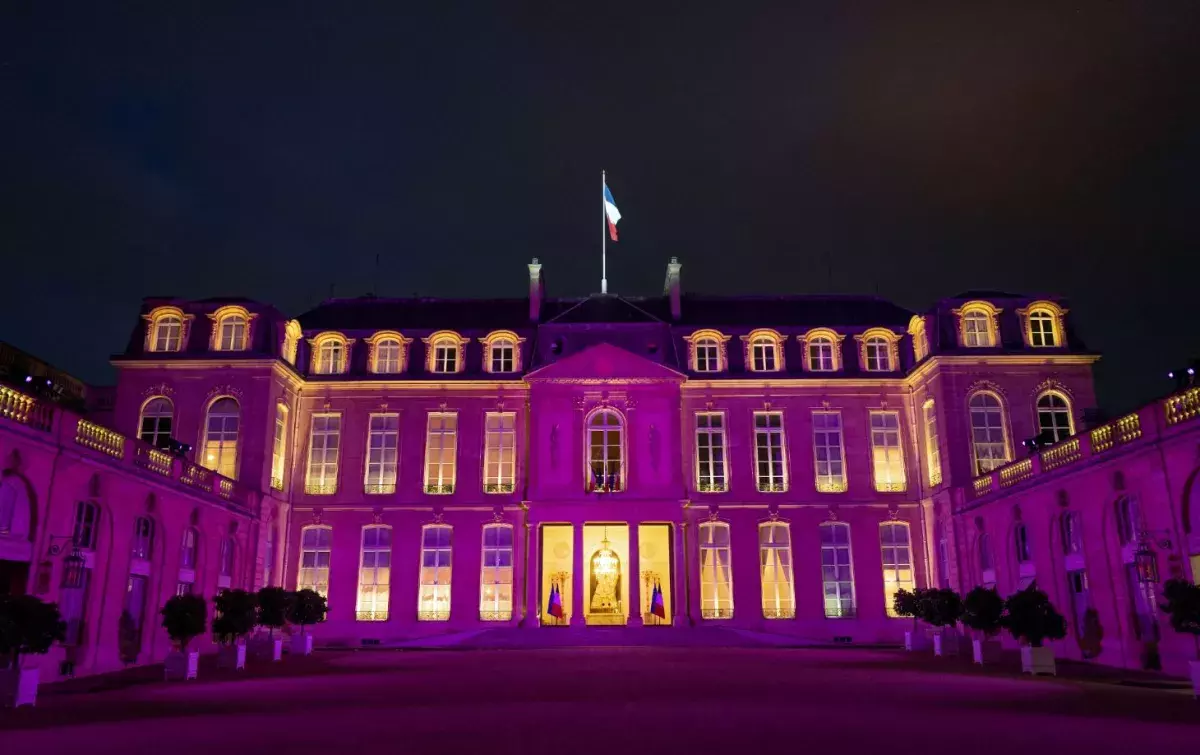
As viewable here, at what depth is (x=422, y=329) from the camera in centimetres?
3475

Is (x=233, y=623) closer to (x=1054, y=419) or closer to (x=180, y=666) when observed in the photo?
(x=180, y=666)

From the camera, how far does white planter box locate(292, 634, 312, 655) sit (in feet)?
85.4

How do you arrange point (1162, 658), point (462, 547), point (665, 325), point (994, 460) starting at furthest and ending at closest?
point (665, 325)
point (462, 547)
point (994, 460)
point (1162, 658)

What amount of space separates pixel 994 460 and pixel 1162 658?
482 inches

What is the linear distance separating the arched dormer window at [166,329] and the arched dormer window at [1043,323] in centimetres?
3045

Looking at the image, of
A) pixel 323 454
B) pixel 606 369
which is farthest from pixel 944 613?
pixel 323 454

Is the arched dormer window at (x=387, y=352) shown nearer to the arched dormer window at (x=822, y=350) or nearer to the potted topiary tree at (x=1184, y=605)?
the arched dormer window at (x=822, y=350)

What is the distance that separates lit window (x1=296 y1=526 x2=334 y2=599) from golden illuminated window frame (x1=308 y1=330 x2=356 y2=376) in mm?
6303

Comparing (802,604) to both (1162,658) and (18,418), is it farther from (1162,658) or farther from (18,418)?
(18,418)

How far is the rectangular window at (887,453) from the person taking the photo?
33.1 metres

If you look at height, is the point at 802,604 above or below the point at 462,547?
below

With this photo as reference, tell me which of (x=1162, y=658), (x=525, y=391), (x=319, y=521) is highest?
(x=525, y=391)

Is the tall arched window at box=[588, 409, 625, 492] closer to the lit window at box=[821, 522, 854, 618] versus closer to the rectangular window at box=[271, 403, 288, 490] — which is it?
the lit window at box=[821, 522, 854, 618]

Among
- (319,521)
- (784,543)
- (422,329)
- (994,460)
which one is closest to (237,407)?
(319,521)
